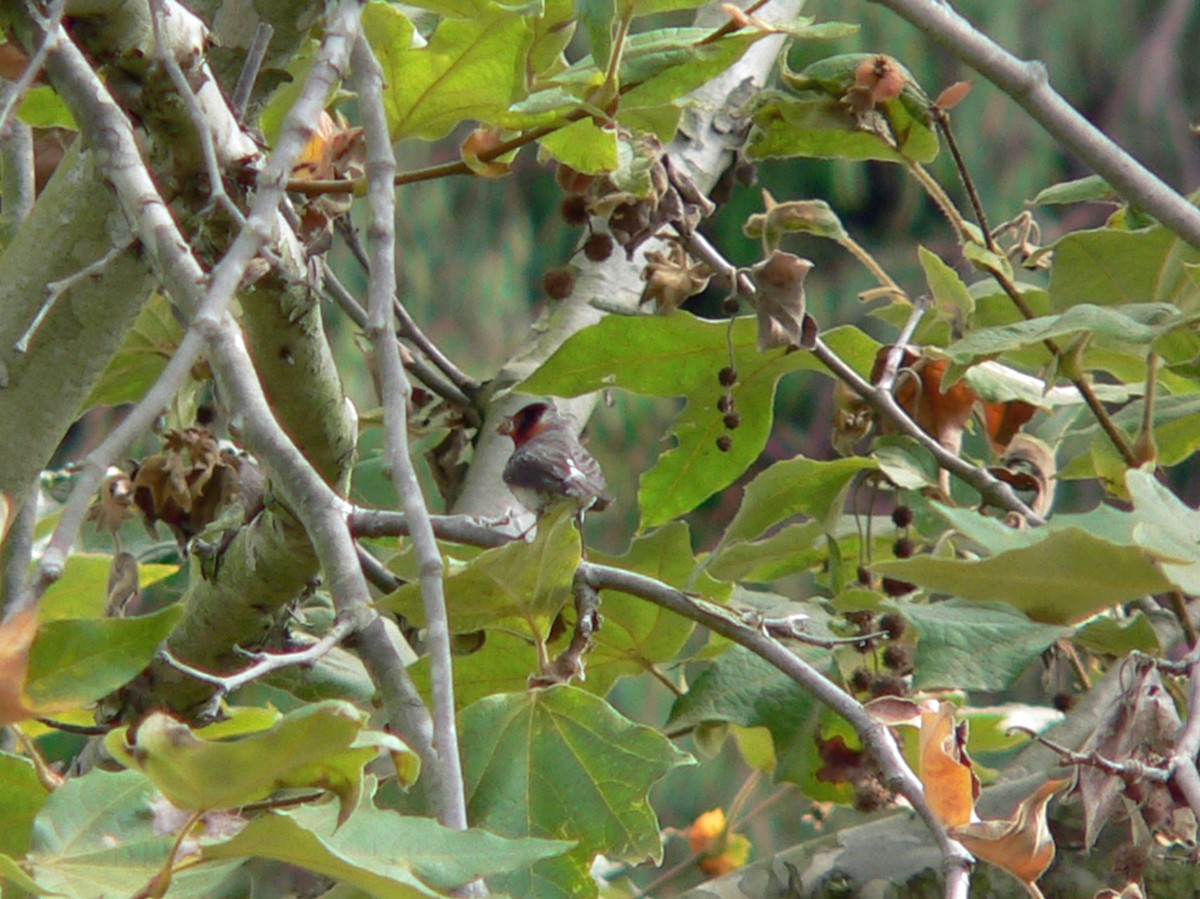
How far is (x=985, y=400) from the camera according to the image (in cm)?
79

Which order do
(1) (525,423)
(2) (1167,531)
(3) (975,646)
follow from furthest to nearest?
1. (1) (525,423)
2. (3) (975,646)
3. (2) (1167,531)

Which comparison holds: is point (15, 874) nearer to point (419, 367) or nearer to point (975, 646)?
point (975, 646)

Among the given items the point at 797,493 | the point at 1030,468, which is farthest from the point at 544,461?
the point at 1030,468

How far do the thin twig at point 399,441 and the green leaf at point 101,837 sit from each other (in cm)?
9

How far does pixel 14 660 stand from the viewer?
0.37 m

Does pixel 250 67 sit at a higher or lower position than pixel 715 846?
higher

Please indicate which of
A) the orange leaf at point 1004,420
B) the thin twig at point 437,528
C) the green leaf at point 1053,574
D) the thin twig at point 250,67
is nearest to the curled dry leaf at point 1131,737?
the green leaf at point 1053,574

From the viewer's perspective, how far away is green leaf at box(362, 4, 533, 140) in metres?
0.69

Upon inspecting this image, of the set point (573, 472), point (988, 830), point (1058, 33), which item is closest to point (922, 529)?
point (573, 472)

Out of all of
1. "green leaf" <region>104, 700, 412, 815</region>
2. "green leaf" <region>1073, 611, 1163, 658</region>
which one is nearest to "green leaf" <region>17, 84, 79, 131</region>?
"green leaf" <region>104, 700, 412, 815</region>

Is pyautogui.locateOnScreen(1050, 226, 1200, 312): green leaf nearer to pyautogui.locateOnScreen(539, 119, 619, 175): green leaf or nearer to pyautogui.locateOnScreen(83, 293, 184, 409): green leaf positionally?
pyautogui.locateOnScreen(539, 119, 619, 175): green leaf

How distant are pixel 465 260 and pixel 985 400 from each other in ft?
10.1

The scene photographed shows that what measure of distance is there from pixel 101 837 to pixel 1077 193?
631 mm

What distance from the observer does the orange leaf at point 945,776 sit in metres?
0.47
